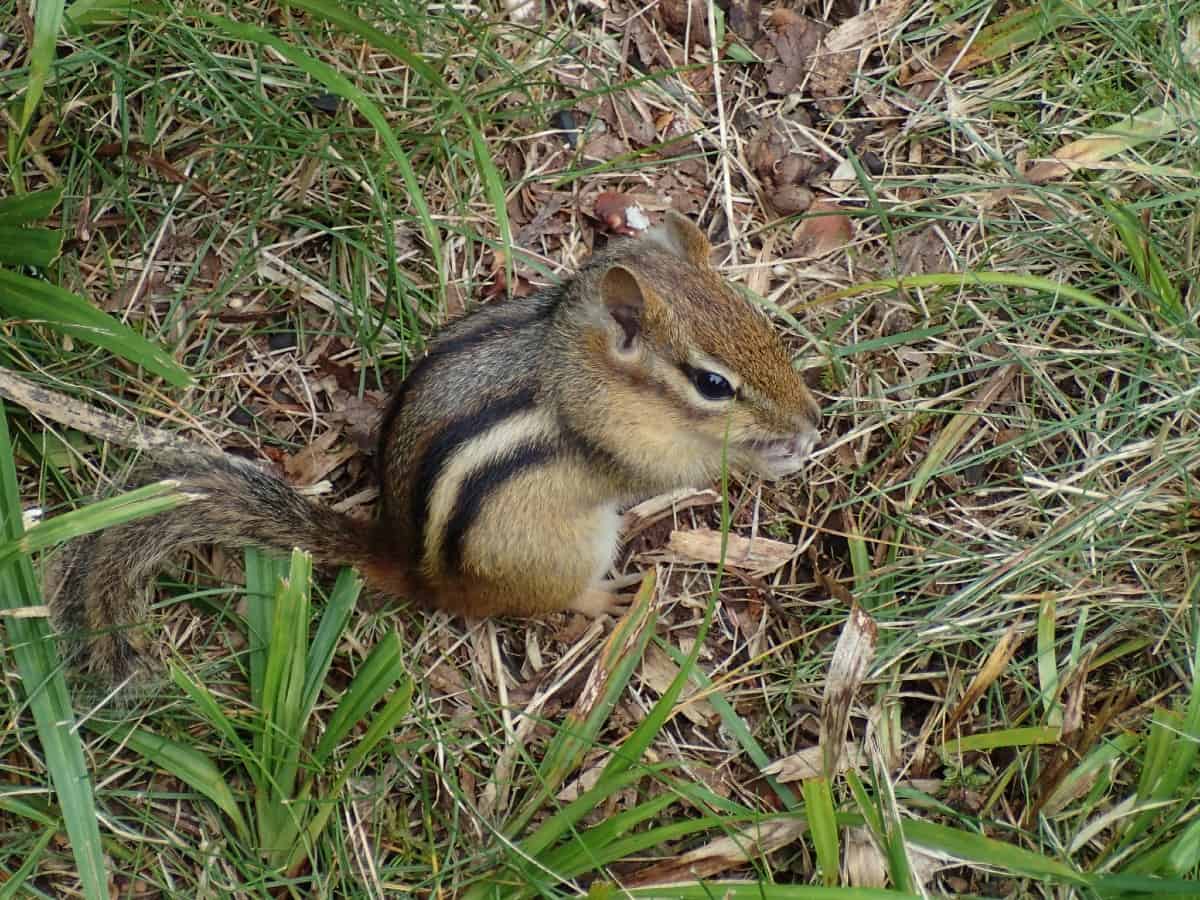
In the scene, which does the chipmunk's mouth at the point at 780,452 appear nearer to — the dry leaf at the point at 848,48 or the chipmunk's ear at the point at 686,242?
the chipmunk's ear at the point at 686,242

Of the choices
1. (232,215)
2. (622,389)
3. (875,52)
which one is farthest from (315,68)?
(875,52)

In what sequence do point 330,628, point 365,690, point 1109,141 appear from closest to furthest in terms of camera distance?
point 365,690
point 330,628
point 1109,141

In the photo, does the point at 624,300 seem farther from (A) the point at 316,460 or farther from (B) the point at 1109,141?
(B) the point at 1109,141

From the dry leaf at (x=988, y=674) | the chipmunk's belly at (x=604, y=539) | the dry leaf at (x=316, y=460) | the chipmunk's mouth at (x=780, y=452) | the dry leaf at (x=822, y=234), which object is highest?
the dry leaf at (x=822, y=234)

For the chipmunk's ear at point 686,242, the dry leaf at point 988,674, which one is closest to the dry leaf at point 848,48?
the chipmunk's ear at point 686,242

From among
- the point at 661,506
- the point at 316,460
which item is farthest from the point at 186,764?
the point at 661,506

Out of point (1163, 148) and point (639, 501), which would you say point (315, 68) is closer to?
point (639, 501)

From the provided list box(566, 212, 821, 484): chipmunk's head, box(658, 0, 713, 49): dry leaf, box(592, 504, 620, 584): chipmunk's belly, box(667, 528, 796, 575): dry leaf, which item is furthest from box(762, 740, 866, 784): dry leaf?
box(658, 0, 713, 49): dry leaf
